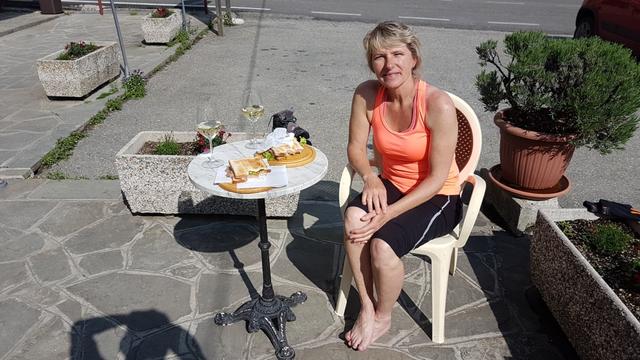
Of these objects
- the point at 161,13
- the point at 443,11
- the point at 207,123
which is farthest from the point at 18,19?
the point at 207,123

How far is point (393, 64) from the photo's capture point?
2.39 meters

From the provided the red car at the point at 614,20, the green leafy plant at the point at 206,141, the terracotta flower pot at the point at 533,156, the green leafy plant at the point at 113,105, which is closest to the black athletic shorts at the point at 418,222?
the terracotta flower pot at the point at 533,156

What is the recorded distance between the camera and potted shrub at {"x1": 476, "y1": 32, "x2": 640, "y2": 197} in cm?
306

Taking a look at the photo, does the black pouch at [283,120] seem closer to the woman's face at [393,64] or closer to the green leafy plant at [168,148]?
the woman's face at [393,64]

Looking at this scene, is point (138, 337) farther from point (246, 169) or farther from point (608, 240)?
point (608, 240)

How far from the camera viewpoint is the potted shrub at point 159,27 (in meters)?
8.92

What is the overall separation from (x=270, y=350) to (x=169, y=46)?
7900 millimetres

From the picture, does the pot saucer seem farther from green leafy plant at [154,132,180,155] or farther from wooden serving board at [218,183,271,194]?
green leafy plant at [154,132,180,155]

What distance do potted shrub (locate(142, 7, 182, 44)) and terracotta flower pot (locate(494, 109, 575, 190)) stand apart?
735 centimetres

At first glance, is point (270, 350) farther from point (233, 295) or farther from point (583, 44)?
point (583, 44)

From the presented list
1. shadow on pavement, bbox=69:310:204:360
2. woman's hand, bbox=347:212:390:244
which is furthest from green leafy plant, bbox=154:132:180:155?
woman's hand, bbox=347:212:390:244

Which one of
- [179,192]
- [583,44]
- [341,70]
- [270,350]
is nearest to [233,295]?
[270,350]

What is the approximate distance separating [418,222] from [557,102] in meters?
1.58

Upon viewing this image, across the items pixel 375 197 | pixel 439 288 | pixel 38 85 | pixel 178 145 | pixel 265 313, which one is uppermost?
pixel 375 197
